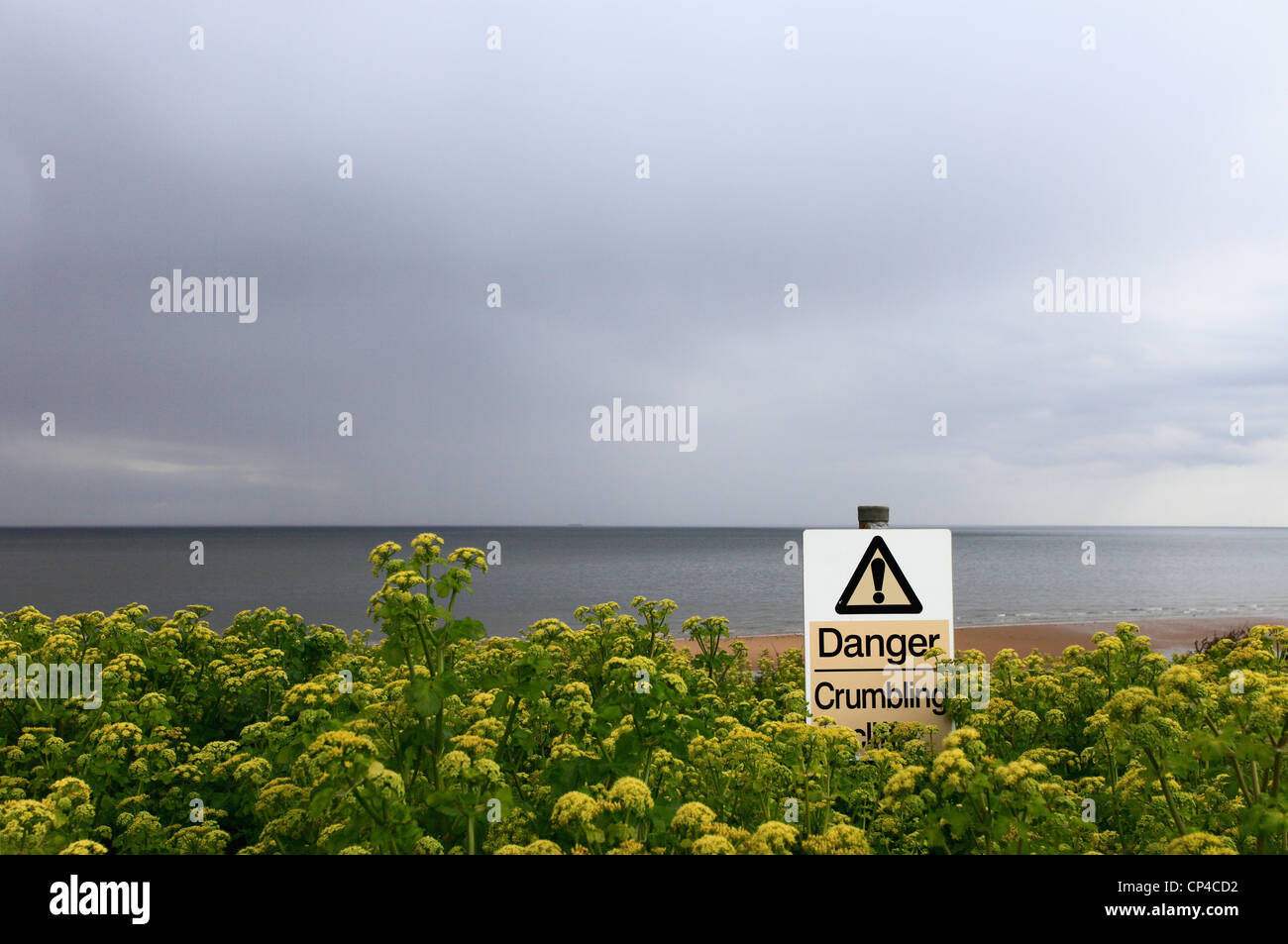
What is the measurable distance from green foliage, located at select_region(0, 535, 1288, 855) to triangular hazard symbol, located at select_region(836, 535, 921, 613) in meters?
0.77

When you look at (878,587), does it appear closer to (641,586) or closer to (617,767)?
(617,767)

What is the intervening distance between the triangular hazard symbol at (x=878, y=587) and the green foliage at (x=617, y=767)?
0.77 m

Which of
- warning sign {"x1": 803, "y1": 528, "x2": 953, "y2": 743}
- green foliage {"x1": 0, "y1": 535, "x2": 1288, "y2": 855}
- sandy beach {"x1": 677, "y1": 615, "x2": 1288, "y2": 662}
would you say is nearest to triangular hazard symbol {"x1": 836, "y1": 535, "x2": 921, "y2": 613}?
warning sign {"x1": 803, "y1": 528, "x2": 953, "y2": 743}

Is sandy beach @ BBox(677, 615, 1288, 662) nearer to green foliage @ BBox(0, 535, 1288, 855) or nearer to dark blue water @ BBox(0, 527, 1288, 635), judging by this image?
dark blue water @ BBox(0, 527, 1288, 635)

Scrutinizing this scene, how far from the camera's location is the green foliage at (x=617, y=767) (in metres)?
2.87

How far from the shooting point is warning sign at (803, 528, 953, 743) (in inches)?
184

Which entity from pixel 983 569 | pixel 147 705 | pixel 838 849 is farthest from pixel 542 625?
pixel 983 569

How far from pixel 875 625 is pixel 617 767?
2.18 meters

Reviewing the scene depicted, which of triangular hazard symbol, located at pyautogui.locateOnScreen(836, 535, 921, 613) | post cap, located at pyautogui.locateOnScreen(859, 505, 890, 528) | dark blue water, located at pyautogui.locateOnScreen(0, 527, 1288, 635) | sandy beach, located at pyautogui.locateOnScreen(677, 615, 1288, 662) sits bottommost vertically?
dark blue water, located at pyautogui.locateOnScreen(0, 527, 1288, 635)

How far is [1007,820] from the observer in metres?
2.79

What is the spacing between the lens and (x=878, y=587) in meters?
4.72

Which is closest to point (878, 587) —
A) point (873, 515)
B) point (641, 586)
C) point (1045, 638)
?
point (873, 515)

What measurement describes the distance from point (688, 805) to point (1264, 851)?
2.56 m
